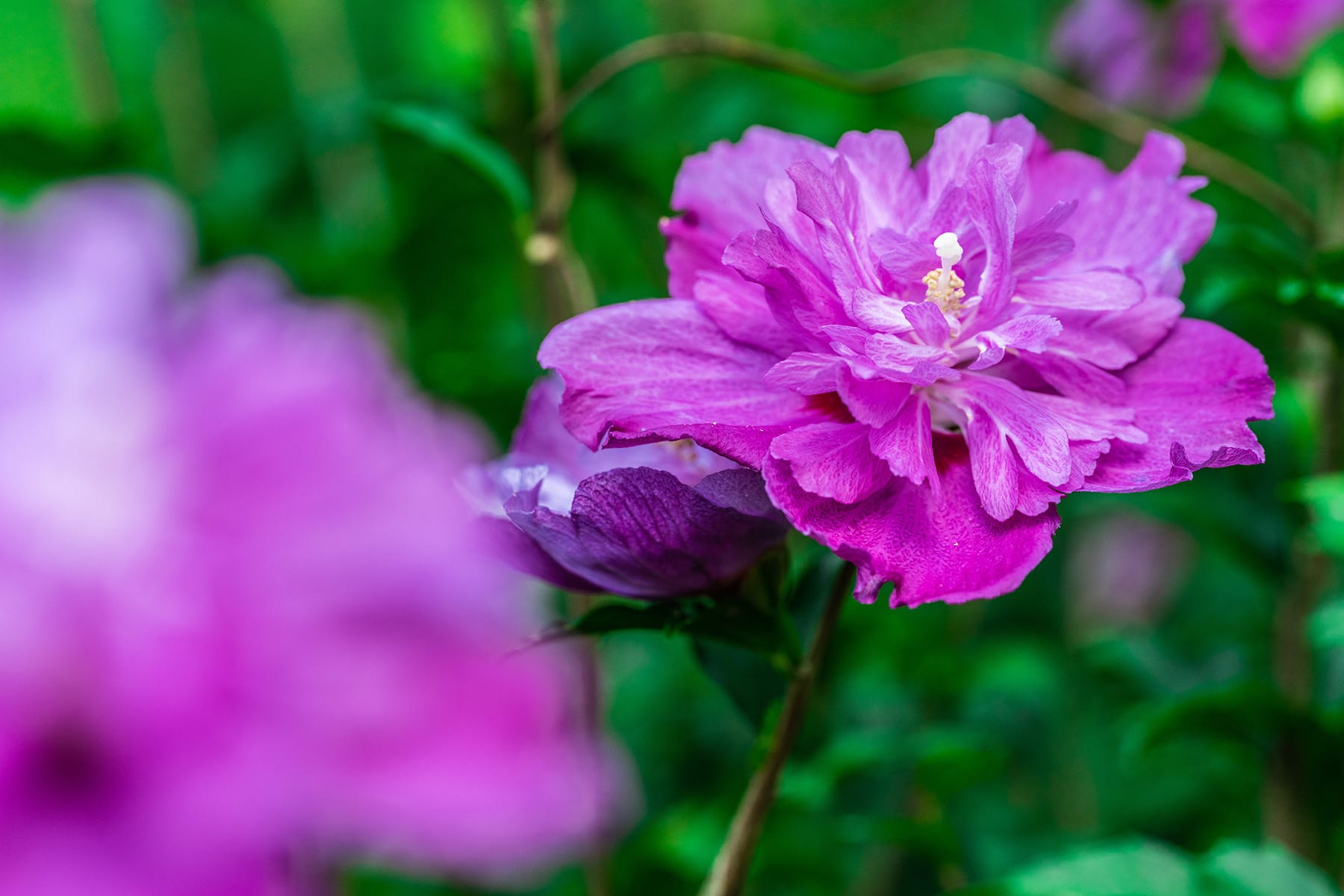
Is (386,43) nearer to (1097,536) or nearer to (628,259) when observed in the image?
(628,259)

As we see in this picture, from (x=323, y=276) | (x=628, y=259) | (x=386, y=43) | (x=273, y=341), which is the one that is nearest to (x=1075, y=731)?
(x=628, y=259)

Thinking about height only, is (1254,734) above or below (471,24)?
below

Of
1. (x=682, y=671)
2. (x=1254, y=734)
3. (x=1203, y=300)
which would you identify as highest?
(x=1203, y=300)

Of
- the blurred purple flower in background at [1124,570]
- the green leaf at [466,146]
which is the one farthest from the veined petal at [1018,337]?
the blurred purple flower in background at [1124,570]

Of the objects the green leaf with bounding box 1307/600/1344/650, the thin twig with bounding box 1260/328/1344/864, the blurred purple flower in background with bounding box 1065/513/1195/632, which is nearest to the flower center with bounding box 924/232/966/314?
the green leaf with bounding box 1307/600/1344/650

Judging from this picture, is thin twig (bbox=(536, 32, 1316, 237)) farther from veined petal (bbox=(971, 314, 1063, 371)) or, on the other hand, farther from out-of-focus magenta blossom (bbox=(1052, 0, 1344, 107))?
out-of-focus magenta blossom (bbox=(1052, 0, 1344, 107))
